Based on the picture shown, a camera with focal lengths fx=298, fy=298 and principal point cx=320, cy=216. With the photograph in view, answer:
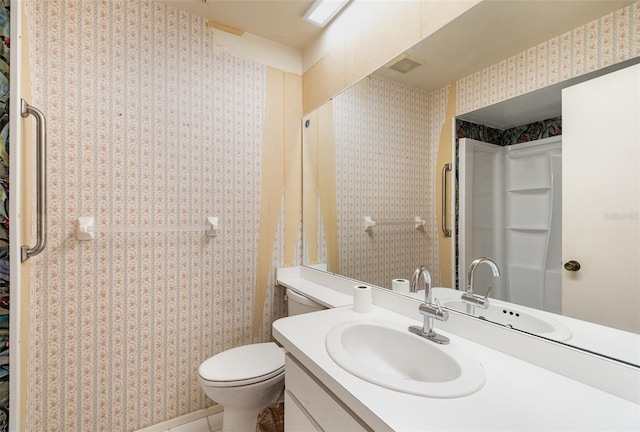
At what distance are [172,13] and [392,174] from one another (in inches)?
58.9

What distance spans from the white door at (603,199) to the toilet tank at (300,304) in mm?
1072

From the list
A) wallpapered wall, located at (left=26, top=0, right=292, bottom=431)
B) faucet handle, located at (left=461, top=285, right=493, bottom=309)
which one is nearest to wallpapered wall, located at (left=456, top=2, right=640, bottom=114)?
faucet handle, located at (left=461, top=285, right=493, bottom=309)

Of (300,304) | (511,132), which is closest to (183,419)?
(300,304)

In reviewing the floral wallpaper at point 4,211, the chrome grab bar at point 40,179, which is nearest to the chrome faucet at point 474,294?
the floral wallpaper at point 4,211

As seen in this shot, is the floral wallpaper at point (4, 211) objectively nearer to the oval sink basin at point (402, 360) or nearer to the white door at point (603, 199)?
the oval sink basin at point (402, 360)

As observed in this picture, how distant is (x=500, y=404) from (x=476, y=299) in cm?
41

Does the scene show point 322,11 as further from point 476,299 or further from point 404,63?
point 476,299

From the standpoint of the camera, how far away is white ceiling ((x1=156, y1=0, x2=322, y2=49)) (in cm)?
161

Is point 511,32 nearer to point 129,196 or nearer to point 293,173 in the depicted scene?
point 293,173

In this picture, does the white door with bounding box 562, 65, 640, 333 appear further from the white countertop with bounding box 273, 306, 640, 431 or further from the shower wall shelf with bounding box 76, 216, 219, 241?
the shower wall shelf with bounding box 76, 216, 219, 241

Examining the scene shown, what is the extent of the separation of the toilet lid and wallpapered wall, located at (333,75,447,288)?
59 centimetres

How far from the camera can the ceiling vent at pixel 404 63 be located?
4.18 feet

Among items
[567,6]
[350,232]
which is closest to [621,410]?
[567,6]

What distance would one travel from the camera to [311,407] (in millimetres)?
886
